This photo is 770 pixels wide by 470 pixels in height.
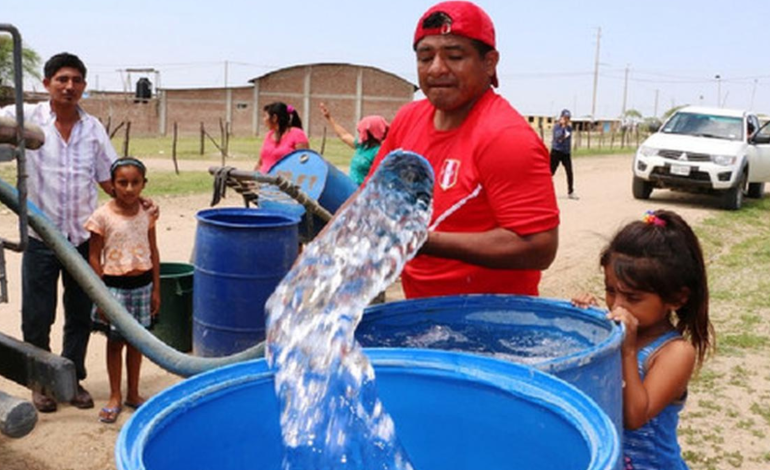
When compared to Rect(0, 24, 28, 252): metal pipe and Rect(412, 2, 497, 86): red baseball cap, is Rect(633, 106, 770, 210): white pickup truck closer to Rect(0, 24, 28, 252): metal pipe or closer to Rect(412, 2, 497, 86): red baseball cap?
Rect(412, 2, 497, 86): red baseball cap

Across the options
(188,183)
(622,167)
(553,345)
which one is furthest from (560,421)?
(622,167)

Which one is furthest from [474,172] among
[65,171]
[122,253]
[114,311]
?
[65,171]

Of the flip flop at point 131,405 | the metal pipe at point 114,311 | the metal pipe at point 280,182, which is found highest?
the metal pipe at point 280,182

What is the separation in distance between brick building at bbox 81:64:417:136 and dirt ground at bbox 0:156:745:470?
79.8ft

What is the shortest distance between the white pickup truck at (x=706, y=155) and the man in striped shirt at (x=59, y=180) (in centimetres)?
1058

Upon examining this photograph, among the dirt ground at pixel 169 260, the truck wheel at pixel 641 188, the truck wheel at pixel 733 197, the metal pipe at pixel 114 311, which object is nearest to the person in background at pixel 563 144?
the dirt ground at pixel 169 260

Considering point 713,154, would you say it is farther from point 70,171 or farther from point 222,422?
point 222,422

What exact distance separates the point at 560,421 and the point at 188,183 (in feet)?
43.9

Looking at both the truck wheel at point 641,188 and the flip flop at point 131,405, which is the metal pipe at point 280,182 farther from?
the truck wheel at point 641,188

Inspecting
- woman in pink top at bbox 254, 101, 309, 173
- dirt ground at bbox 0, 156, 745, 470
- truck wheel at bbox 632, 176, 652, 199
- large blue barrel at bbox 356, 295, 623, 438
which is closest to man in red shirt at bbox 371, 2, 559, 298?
large blue barrel at bbox 356, 295, 623, 438

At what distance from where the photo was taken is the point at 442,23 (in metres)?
1.98

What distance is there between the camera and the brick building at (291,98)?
42.2m

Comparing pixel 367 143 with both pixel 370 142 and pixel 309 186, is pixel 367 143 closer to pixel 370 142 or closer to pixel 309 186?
pixel 370 142

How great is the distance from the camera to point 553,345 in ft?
6.43
